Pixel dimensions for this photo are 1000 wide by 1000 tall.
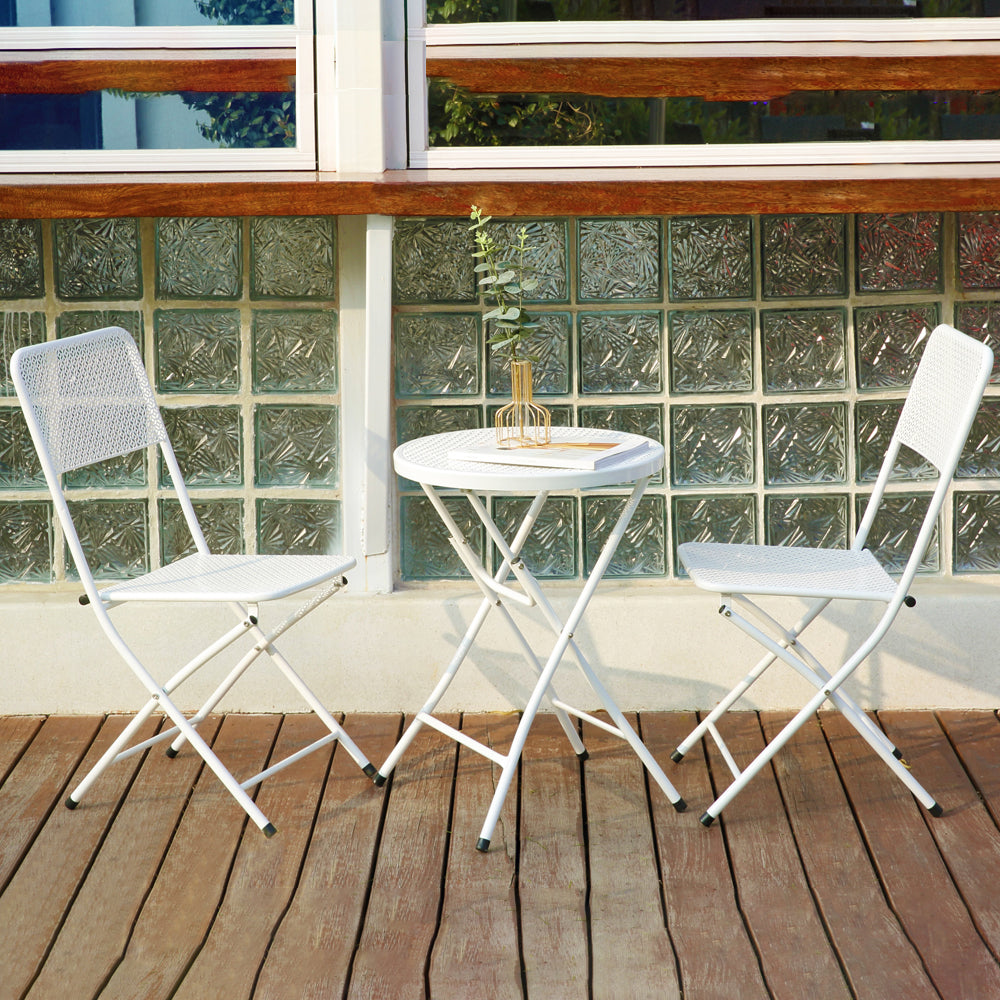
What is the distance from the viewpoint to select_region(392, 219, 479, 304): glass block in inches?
133

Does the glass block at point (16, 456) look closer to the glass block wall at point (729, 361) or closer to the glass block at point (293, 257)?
the glass block at point (293, 257)

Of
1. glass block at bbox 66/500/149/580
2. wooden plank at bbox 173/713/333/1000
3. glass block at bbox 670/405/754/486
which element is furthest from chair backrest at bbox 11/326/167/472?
glass block at bbox 670/405/754/486

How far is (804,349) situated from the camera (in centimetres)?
341

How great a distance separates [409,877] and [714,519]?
141 cm

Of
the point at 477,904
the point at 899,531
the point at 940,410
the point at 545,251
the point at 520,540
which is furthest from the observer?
the point at 899,531

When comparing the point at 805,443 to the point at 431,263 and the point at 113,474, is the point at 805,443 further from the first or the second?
the point at 113,474

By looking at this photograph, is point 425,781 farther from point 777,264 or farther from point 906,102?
point 906,102

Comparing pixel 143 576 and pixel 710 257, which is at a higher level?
pixel 710 257

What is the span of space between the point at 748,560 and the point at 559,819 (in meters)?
0.76

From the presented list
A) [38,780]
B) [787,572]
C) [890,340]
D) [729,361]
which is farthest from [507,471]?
[38,780]

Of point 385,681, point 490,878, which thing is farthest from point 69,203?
point 490,878

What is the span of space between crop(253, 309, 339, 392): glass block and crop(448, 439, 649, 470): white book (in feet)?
2.37

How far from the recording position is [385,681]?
344 centimetres

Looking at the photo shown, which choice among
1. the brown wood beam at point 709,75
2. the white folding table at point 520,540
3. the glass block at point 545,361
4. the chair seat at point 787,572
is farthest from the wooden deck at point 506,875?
the brown wood beam at point 709,75
